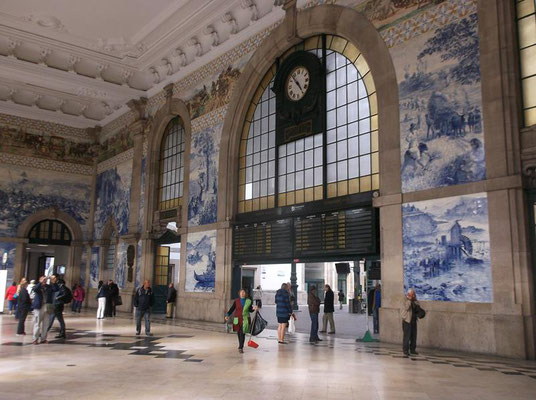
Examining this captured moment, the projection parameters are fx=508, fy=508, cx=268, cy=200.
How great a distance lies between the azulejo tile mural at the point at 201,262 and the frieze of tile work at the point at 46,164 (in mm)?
12134

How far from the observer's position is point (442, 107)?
37.0 feet

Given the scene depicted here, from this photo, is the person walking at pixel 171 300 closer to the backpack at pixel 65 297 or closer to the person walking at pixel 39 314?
the backpack at pixel 65 297

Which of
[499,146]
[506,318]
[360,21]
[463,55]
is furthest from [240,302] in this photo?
[360,21]

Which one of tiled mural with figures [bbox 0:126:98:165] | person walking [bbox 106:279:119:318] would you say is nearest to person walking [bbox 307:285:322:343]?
person walking [bbox 106:279:119:318]

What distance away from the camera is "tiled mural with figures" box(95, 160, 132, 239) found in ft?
82.2

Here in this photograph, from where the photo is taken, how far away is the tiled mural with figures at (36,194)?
2602 centimetres

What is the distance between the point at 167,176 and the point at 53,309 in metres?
11.1

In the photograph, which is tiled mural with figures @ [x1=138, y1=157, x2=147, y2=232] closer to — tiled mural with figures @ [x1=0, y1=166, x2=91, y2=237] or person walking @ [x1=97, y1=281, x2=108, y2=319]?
person walking @ [x1=97, y1=281, x2=108, y2=319]

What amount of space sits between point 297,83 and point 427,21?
16.5ft

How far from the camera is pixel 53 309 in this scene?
11.9m

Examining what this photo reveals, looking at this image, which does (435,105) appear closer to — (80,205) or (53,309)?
(53,309)

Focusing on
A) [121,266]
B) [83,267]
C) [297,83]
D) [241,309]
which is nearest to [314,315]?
[241,309]

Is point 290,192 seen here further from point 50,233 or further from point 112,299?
point 50,233

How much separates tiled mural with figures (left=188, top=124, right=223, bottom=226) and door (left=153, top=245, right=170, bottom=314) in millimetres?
Answer: 3815
